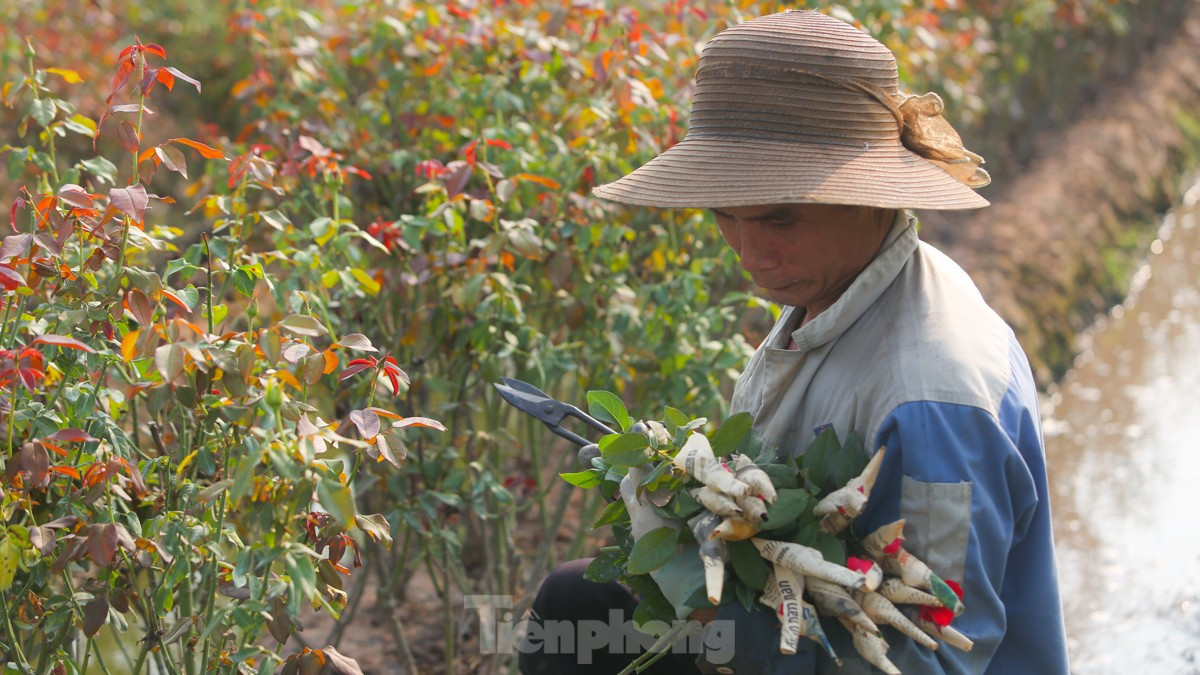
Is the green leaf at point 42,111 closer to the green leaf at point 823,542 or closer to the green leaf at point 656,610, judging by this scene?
the green leaf at point 656,610

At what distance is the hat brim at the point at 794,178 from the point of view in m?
1.62

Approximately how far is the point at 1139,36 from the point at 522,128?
6.82 m

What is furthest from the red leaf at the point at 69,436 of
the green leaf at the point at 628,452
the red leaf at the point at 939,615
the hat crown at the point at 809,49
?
the red leaf at the point at 939,615

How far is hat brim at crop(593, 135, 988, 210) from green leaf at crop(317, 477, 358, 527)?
602 millimetres

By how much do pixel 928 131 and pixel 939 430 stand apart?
1.73 ft

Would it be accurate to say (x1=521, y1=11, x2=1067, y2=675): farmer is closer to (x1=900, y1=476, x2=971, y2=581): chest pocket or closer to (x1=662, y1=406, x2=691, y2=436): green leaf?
(x1=900, y1=476, x2=971, y2=581): chest pocket

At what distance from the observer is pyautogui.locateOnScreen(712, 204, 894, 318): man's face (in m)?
1.69

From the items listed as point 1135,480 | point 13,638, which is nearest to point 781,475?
point 13,638

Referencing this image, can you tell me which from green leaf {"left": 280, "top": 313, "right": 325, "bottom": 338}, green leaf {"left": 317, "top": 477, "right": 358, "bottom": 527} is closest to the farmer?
green leaf {"left": 317, "top": 477, "right": 358, "bottom": 527}

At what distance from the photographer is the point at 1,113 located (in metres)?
5.38

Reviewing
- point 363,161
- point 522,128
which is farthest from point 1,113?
point 522,128

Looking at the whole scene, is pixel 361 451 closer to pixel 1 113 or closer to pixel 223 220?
pixel 223 220

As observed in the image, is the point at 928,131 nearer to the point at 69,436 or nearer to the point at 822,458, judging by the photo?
the point at 822,458

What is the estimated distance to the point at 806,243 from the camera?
5.62ft
